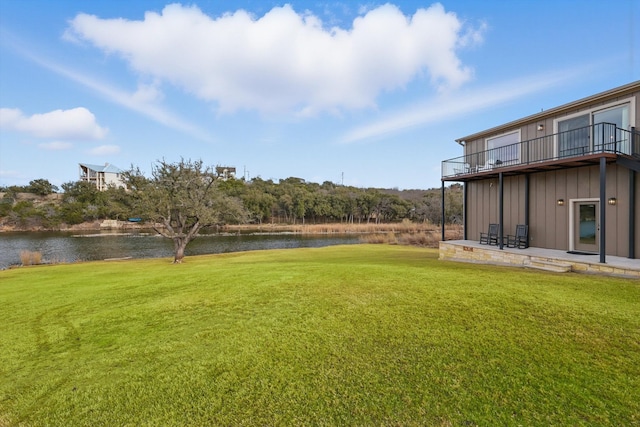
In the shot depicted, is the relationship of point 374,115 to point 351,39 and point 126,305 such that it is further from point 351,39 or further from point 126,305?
point 126,305

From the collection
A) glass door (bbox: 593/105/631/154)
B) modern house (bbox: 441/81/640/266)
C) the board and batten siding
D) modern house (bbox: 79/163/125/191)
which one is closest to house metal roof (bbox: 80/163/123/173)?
modern house (bbox: 79/163/125/191)

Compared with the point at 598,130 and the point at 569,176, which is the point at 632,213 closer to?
the point at 569,176

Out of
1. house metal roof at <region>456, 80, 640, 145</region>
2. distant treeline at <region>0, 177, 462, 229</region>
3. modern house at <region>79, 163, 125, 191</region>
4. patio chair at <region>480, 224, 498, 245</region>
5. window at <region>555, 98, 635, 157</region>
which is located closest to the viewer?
house metal roof at <region>456, 80, 640, 145</region>

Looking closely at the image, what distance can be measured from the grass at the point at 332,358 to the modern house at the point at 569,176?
3910 millimetres

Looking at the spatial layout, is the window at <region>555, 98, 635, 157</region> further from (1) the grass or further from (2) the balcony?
(1) the grass

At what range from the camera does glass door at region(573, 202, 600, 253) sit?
878 centimetres

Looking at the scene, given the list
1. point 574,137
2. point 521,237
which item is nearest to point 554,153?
point 574,137

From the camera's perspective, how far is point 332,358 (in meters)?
2.98

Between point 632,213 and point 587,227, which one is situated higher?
point 632,213

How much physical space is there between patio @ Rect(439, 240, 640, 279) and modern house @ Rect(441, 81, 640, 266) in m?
0.36

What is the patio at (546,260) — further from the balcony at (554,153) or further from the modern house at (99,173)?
the modern house at (99,173)

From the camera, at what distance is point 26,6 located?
12195 millimetres

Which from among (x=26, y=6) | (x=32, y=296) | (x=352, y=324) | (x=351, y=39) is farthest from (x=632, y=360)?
(x=26, y=6)

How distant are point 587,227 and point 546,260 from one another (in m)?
2.30
